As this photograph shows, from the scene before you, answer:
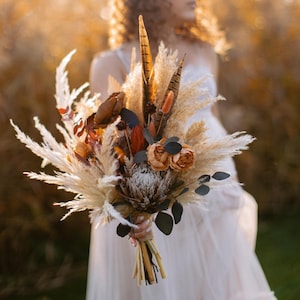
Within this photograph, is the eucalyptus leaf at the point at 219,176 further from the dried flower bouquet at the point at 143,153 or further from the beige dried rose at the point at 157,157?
the beige dried rose at the point at 157,157

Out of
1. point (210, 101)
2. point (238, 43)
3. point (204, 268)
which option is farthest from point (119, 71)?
point (238, 43)

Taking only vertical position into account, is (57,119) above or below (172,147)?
above

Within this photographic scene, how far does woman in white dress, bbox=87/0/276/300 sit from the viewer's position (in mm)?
2678

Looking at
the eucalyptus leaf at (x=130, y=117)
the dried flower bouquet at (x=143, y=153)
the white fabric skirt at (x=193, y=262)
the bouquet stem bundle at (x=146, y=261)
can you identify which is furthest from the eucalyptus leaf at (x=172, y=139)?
the white fabric skirt at (x=193, y=262)

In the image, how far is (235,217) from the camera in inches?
113

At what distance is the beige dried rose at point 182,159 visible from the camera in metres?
2.09

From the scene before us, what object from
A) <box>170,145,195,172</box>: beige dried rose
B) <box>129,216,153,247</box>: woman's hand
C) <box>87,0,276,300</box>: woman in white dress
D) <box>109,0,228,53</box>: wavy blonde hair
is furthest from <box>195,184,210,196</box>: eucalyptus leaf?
<box>109,0,228,53</box>: wavy blonde hair

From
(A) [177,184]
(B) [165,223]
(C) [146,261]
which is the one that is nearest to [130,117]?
(A) [177,184]

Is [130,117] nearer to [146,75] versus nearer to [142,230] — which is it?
[146,75]

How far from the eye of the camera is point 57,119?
505cm

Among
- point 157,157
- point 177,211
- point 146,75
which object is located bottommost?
point 177,211

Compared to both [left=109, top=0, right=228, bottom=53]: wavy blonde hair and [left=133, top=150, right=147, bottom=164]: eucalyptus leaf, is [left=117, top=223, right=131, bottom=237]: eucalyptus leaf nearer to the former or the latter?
[left=133, top=150, right=147, bottom=164]: eucalyptus leaf

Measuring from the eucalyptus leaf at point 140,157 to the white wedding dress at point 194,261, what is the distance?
611 mm

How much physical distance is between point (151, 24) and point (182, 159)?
1092 mm
